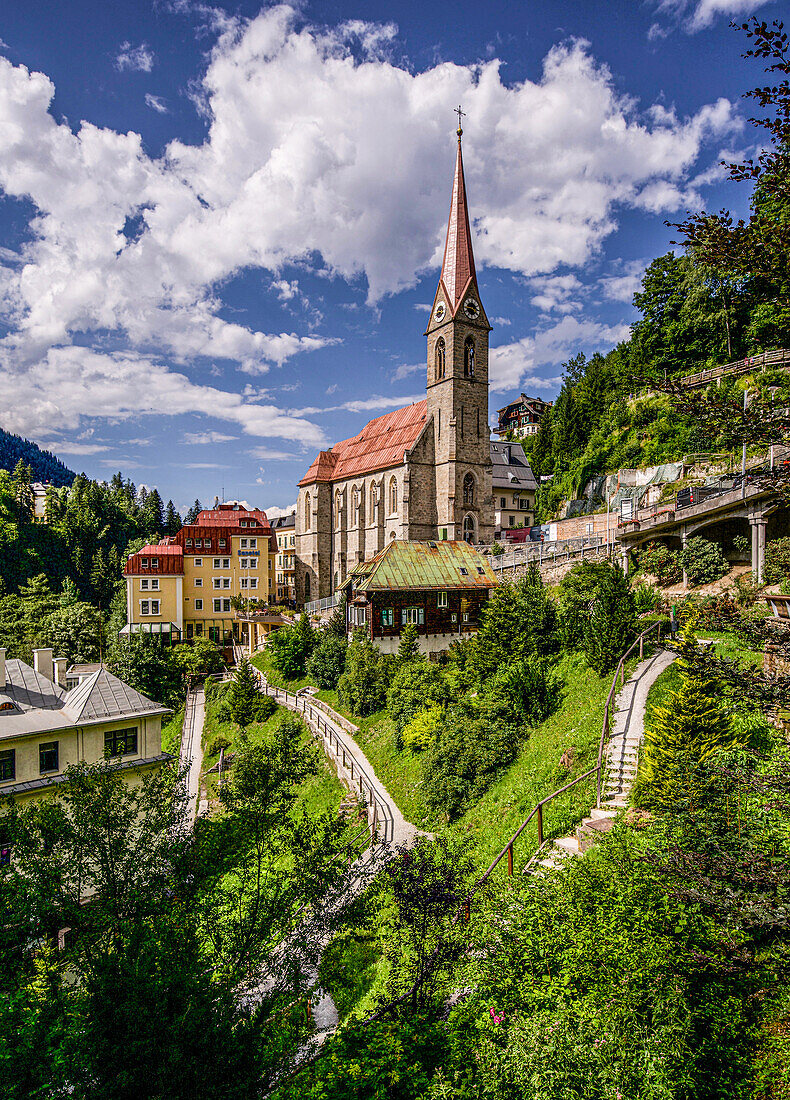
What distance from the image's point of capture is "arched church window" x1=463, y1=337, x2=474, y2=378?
A: 145 feet

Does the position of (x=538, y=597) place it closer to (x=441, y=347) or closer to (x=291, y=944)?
(x=291, y=944)

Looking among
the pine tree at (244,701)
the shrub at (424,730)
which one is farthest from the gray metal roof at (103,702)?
the shrub at (424,730)

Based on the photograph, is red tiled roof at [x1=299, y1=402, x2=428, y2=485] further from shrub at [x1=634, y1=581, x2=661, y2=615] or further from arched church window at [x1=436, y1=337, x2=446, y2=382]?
shrub at [x1=634, y1=581, x2=661, y2=615]

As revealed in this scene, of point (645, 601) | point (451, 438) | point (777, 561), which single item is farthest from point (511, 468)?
point (777, 561)

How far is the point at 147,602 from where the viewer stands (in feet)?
157

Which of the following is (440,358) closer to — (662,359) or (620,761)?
(662,359)

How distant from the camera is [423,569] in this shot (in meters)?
32.2

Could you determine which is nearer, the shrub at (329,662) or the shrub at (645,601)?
the shrub at (645,601)

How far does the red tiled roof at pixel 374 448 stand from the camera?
46.9 metres

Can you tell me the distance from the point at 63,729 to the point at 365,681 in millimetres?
12614

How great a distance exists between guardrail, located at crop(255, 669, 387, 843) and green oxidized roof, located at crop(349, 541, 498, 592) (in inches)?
268

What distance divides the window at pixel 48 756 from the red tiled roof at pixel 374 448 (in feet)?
101

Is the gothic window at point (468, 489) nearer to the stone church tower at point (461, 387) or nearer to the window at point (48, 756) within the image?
the stone church tower at point (461, 387)

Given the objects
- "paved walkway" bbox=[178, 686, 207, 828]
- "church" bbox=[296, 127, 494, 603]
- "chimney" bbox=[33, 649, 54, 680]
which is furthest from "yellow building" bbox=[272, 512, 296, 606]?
"chimney" bbox=[33, 649, 54, 680]
